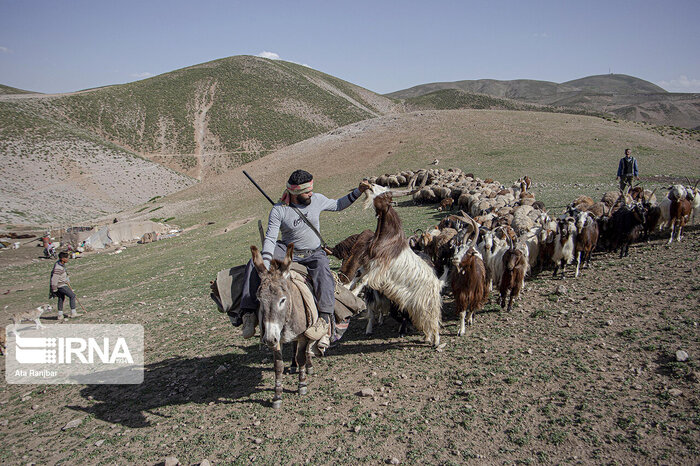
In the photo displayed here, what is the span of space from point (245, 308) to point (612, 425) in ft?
15.4

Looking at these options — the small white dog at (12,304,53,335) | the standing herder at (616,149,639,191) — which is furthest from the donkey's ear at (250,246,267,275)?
the standing herder at (616,149,639,191)

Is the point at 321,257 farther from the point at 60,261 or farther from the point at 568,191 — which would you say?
the point at 568,191

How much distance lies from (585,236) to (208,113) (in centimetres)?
8673

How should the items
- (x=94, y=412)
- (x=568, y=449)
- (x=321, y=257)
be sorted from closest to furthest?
(x=568, y=449) → (x=321, y=257) → (x=94, y=412)

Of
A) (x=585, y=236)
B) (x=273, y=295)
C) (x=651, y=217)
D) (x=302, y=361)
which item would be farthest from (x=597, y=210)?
(x=273, y=295)

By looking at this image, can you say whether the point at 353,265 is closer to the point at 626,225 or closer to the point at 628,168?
the point at 626,225

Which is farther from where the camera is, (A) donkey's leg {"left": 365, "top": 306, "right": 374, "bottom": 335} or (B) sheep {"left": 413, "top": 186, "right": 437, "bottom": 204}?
(B) sheep {"left": 413, "top": 186, "right": 437, "bottom": 204}

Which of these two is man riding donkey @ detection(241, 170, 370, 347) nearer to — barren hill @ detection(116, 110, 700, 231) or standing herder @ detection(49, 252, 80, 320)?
standing herder @ detection(49, 252, 80, 320)

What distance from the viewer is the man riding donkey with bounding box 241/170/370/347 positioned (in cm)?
550

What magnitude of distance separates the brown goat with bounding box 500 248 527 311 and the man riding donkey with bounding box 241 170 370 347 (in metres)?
3.88

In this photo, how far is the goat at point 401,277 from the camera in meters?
6.70

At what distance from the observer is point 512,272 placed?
26.0ft

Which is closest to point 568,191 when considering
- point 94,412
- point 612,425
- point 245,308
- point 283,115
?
point 612,425

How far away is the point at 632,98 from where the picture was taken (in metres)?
156
